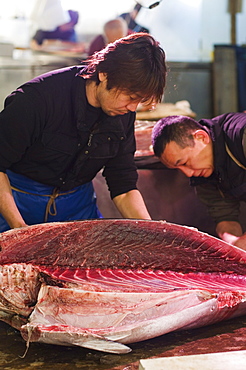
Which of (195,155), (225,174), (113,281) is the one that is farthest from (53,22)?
(113,281)

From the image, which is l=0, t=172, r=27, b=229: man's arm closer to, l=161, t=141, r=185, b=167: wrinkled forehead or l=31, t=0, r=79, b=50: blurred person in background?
l=161, t=141, r=185, b=167: wrinkled forehead

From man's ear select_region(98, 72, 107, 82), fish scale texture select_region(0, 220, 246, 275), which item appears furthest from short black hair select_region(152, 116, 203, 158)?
fish scale texture select_region(0, 220, 246, 275)

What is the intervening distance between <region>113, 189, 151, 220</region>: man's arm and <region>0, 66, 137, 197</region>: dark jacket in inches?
1.7

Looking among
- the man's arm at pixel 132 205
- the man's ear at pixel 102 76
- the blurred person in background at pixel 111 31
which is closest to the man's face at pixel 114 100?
the man's ear at pixel 102 76

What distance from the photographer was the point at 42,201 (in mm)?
2805

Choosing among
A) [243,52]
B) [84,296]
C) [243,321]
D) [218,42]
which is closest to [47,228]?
[84,296]

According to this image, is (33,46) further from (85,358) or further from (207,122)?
(85,358)

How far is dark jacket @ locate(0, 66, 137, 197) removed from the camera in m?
2.39

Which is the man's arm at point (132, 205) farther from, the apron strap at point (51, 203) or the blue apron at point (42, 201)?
the apron strap at point (51, 203)

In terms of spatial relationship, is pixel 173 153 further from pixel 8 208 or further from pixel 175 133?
pixel 8 208

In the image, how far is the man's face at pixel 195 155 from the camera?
3096mm

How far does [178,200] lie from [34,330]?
204 cm

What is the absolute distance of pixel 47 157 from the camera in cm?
261

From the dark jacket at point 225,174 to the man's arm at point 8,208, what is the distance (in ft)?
4.55
